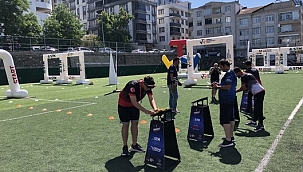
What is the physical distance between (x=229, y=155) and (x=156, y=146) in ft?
4.64

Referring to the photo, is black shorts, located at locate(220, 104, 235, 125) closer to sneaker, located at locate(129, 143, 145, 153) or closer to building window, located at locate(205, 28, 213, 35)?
sneaker, located at locate(129, 143, 145, 153)

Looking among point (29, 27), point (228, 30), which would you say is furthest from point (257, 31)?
point (29, 27)

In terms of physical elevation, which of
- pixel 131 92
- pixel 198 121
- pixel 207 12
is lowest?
pixel 198 121

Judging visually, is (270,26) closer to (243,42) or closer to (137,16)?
(243,42)

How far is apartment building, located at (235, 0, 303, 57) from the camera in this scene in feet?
193

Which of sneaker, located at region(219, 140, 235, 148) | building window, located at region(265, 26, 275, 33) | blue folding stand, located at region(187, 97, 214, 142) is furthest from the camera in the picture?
building window, located at region(265, 26, 275, 33)

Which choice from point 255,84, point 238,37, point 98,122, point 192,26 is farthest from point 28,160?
point 192,26

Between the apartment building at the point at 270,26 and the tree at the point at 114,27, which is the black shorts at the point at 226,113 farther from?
the apartment building at the point at 270,26

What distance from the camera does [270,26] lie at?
61.3 metres

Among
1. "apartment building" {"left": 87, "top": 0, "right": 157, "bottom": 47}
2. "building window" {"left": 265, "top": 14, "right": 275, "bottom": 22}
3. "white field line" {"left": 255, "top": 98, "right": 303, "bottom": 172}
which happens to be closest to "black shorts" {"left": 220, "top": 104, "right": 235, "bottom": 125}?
"white field line" {"left": 255, "top": 98, "right": 303, "bottom": 172}

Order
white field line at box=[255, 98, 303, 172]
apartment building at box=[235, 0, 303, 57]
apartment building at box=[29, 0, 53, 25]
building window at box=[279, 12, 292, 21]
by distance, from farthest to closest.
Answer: apartment building at box=[29, 0, 53, 25] → building window at box=[279, 12, 292, 21] → apartment building at box=[235, 0, 303, 57] → white field line at box=[255, 98, 303, 172]

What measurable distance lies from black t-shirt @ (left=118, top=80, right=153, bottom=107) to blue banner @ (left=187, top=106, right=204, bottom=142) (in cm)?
136

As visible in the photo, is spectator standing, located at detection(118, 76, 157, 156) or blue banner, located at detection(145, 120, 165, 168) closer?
blue banner, located at detection(145, 120, 165, 168)

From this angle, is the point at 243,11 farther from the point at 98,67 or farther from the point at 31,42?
the point at 31,42
